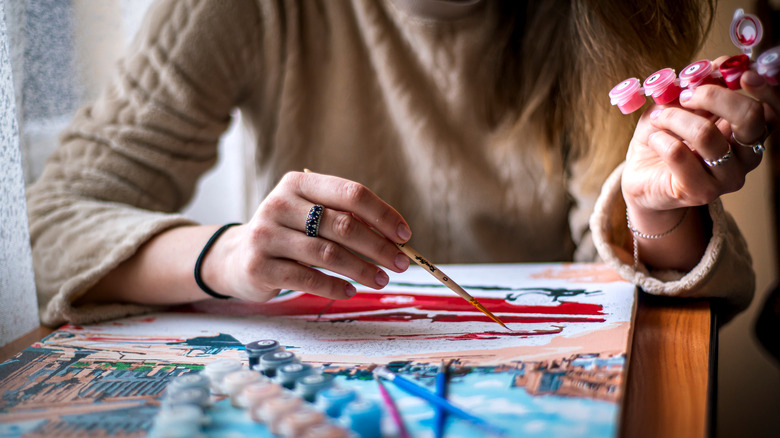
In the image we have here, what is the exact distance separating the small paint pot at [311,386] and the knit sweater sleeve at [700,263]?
0.37 m

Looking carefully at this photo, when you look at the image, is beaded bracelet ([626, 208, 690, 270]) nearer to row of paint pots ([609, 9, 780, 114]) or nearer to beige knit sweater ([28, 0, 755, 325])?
row of paint pots ([609, 9, 780, 114])

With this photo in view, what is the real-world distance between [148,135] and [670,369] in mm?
731

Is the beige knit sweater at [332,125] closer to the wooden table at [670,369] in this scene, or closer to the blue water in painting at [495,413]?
the wooden table at [670,369]

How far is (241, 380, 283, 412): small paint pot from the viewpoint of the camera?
421 millimetres

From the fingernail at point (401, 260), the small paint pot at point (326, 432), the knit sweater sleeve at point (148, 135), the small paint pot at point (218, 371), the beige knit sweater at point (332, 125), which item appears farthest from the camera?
the beige knit sweater at point (332, 125)

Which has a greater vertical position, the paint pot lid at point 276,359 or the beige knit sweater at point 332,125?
the beige knit sweater at point 332,125

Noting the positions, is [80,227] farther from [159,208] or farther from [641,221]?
[641,221]

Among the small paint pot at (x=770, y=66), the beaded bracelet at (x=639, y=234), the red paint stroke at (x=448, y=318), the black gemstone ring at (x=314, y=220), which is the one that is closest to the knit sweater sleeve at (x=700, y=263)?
the beaded bracelet at (x=639, y=234)

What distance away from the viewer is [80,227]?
74 centimetres

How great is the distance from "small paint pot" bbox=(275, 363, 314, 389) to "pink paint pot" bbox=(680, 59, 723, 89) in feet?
1.32

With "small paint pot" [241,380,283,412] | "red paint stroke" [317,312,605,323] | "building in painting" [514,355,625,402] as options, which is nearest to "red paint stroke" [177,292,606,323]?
"red paint stroke" [317,312,605,323]

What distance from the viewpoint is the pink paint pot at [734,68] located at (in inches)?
18.2

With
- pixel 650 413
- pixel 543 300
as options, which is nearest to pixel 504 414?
pixel 650 413

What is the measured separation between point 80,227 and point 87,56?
520 millimetres
